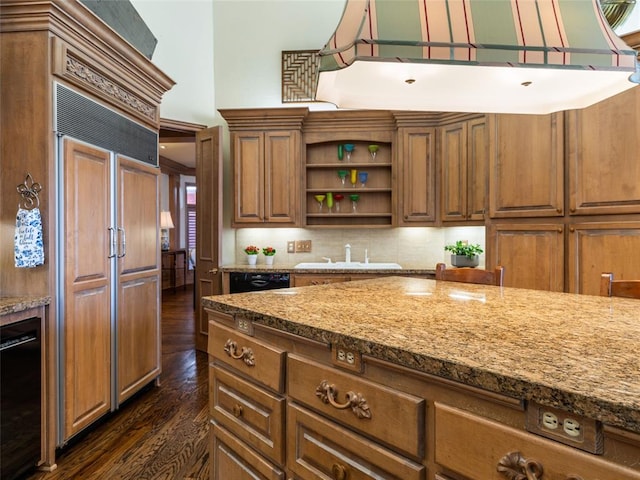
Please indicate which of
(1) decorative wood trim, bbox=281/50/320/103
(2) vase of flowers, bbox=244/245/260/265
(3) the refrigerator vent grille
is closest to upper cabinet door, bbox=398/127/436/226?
(1) decorative wood trim, bbox=281/50/320/103

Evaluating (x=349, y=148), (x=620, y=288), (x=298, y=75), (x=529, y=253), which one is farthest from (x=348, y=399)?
(x=298, y=75)

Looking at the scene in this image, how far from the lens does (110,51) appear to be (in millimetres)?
2357

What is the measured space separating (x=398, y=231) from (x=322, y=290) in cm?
255

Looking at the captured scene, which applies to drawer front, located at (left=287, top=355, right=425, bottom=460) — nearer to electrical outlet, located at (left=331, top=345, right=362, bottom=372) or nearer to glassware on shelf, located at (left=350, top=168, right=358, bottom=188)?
electrical outlet, located at (left=331, top=345, right=362, bottom=372)

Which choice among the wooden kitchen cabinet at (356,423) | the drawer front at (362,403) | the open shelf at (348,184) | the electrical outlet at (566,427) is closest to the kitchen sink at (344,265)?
the open shelf at (348,184)

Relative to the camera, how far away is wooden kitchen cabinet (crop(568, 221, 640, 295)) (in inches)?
95.4

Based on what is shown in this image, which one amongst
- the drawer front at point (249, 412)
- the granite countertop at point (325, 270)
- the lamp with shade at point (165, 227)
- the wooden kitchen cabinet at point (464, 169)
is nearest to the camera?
the drawer front at point (249, 412)

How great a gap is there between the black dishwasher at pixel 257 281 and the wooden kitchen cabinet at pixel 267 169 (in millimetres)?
564

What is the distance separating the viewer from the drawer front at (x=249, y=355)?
3.95 ft

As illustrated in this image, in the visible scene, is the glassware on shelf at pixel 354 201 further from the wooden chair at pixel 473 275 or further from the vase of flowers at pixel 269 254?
the wooden chair at pixel 473 275

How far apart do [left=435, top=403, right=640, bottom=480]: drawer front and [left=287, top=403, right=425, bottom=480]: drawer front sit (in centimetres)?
11

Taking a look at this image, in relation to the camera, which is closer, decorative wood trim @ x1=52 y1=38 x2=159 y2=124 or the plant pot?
decorative wood trim @ x1=52 y1=38 x2=159 y2=124

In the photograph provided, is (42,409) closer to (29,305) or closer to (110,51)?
(29,305)

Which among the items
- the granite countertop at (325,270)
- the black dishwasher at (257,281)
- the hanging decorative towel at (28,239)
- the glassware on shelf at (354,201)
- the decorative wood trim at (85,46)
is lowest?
the black dishwasher at (257,281)
